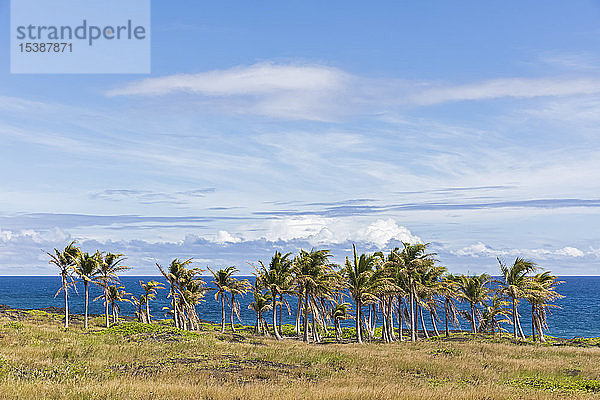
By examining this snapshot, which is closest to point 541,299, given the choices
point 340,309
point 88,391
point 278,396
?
point 340,309

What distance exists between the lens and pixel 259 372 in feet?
77.3

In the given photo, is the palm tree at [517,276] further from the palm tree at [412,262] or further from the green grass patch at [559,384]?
the green grass patch at [559,384]

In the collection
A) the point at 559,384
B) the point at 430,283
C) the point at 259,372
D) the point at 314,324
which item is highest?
the point at 430,283

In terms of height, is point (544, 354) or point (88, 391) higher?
point (88, 391)

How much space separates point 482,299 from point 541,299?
7853 millimetres

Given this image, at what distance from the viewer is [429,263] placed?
57.3 meters

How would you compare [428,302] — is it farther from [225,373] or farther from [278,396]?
[278,396]

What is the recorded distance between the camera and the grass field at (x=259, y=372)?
54.9 ft

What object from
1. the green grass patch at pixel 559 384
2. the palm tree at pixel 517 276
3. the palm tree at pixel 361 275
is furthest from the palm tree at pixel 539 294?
the green grass patch at pixel 559 384

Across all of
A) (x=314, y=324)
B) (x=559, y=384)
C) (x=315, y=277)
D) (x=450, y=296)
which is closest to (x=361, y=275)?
(x=315, y=277)

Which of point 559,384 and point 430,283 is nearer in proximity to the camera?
point 559,384

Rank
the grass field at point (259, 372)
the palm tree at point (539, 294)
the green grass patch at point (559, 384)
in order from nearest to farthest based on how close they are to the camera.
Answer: the grass field at point (259, 372), the green grass patch at point (559, 384), the palm tree at point (539, 294)

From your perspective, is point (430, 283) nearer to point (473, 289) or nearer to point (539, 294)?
point (473, 289)

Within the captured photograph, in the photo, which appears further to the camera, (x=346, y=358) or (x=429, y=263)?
(x=429, y=263)
